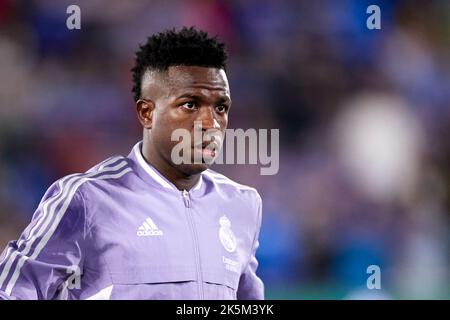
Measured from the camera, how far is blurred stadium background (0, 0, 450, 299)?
3615 millimetres

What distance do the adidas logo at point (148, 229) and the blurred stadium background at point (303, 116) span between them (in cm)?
121

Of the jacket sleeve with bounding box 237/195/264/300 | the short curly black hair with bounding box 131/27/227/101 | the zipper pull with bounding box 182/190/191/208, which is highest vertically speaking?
the short curly black hair with bounding box 131/27/227/101

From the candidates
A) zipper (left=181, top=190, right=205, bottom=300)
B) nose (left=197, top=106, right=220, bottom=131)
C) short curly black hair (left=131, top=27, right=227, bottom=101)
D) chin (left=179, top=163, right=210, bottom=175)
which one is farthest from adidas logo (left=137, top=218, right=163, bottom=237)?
short curly black hair (left=131, top=27, right=227, bottom=101)

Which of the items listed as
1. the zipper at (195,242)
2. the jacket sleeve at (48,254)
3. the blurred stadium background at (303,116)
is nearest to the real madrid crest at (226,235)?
the zipper at (195,242)

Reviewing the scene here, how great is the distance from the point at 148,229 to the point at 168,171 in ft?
0.83

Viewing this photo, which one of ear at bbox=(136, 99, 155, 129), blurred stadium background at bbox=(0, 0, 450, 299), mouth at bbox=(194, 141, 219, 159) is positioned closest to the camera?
mouth at bbox=(194, 141, 219, 159)

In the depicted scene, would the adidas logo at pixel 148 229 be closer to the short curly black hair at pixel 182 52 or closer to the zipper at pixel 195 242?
the zipper at pixel 195 242

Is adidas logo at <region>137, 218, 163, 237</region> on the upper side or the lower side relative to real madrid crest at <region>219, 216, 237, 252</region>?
upper

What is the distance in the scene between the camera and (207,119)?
8.31 ft

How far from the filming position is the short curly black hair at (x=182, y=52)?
8.52 ft

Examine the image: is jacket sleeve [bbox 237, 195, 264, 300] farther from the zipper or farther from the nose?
the nose

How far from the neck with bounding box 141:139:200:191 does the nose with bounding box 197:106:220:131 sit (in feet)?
0.62

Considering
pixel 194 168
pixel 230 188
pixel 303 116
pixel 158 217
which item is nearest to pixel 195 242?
pixel 158 217
